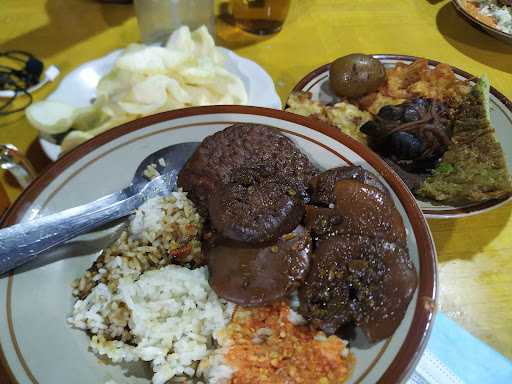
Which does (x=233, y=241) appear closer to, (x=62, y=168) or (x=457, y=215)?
(x=62, y=168)

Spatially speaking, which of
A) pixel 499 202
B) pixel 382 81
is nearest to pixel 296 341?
pixel 499 202

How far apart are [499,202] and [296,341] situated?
112cm

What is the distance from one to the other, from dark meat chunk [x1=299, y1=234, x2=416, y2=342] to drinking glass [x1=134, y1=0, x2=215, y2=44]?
1960mm

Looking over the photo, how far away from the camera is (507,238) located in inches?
73.7

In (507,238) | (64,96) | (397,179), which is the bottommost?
(507,238)

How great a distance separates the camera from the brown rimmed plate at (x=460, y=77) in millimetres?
1749

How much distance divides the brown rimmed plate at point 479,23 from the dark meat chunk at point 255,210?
215 centimetres

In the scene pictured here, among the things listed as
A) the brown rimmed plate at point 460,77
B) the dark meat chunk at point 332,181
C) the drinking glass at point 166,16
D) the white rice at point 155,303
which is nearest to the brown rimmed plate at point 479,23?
the brown rimmed plate at point 460,77

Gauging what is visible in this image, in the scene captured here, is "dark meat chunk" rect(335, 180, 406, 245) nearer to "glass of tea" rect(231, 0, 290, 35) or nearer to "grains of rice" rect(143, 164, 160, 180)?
"grains of rice" rect(143, 164, 160, 180)

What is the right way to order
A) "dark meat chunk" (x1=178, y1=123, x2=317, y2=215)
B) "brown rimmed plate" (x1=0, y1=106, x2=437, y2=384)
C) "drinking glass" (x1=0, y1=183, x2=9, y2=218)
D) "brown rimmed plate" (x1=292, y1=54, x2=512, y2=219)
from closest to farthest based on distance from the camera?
1. "brown rimmed plate" (x1=0, y1=106, x2=437, y2=384)
2. "dark meat chunk" (x1=178, y1=123, x2=317, y2=215)
3. "brown rimmed plate" (x1=292, y1=54, x2=512, y2=219)
4. "drinking glass" (x1=0, y1=183, x2=9, y2=218)

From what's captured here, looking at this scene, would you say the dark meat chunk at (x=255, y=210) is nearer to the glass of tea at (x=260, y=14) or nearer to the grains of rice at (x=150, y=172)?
the grains of rice at (x=150, y=172)

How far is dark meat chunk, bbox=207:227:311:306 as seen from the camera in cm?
119

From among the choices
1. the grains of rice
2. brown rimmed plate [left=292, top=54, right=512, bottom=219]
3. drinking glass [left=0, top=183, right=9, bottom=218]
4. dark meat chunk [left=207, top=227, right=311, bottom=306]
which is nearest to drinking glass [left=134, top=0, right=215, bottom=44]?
brown rimmed plate [left=292, top=54, right=512, bottom=219]

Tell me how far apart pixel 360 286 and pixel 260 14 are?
2142mm
